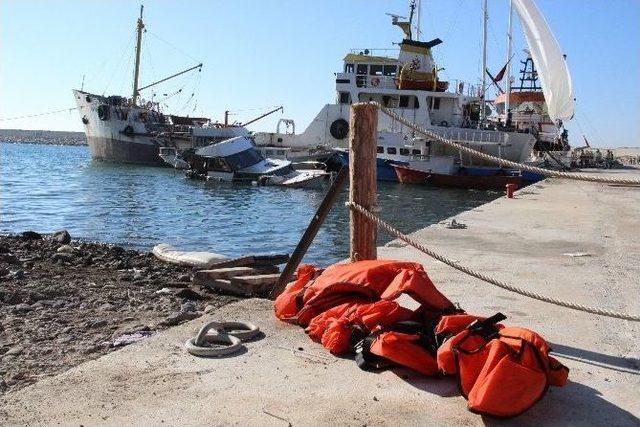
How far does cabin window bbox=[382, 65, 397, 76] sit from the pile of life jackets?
3676 centimetres

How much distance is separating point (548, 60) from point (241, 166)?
61.6ft

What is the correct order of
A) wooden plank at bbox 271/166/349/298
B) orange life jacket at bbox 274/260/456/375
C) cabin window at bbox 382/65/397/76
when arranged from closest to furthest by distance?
orange life jacket at bbox 274/260/456/375, wooden plank at bbox 271/166/349/298, cabin window at bbox 382/65/397/76

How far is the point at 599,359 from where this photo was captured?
401 cm

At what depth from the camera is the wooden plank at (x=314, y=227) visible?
17.7 feet

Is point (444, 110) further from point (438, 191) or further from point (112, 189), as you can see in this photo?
point (112, 189)

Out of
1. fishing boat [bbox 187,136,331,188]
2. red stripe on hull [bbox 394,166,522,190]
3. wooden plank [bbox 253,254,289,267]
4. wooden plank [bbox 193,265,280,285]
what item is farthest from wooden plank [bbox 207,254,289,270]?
fishing boat [bbox 187,136,331,188]

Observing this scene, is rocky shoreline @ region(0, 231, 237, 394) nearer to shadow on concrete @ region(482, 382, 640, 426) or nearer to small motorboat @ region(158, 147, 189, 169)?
shadow on concrete @ region(482, 382, 640, 426)

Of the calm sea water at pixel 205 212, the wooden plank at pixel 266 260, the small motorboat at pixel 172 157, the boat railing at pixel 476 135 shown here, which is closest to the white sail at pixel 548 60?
the boat railing at pixel 476 135

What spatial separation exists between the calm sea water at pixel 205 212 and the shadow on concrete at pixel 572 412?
27.7 ft

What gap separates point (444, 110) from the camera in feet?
129

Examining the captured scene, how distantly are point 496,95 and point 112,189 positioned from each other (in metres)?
37.9

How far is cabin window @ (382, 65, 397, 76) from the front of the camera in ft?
A: 132

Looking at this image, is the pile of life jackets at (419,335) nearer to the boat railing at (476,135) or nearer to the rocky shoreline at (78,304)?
the rocky shoreline at (78,304)

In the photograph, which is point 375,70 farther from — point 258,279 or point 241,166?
point 258,279
